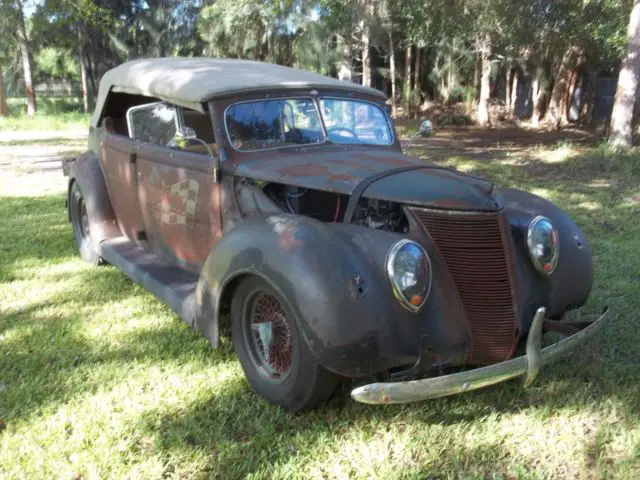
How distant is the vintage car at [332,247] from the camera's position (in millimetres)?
2465

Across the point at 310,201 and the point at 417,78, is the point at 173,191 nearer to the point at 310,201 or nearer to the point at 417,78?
the point at 310,201

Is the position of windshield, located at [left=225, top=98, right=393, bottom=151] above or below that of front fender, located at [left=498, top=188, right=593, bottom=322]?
above

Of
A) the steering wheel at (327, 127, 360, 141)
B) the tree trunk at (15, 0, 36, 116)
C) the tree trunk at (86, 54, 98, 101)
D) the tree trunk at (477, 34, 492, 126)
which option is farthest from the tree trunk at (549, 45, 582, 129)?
the tree trunk at (86, 54, 98, 101)

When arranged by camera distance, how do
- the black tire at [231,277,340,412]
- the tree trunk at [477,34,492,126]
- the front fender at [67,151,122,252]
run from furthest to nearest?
the tree trunk at [477,34,492,126], the front fender at [67,151,122,252], the black tire at [231,277,340,412]

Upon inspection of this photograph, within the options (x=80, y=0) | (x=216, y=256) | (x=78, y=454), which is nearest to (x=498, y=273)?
(x=216, y=256)

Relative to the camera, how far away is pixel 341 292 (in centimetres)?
241

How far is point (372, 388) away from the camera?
2.33m

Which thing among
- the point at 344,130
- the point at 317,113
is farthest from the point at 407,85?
the point at 317,113

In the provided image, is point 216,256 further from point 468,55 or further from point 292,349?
point 468,55

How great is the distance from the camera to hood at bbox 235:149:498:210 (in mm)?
2721

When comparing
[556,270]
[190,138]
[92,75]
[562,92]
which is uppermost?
[92,75]

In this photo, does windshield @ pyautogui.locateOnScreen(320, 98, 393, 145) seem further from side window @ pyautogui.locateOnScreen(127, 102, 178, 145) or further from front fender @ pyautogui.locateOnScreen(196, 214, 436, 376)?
front fender @ pyautogui.locateOnScreen(196, 214, 436, 376)

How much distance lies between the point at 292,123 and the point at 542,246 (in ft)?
5.91

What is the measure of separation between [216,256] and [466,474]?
5.23 ft
